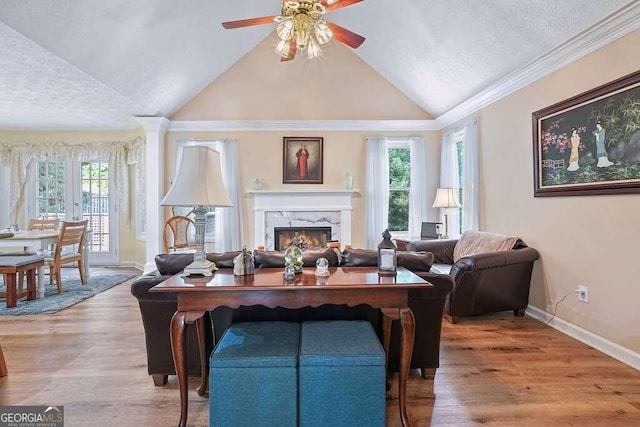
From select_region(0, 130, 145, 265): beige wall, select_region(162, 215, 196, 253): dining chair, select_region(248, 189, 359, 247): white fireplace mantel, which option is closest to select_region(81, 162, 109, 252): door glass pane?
select_region(0, 130, 145, 265): beige wall

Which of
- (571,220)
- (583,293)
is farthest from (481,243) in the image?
(583,293)

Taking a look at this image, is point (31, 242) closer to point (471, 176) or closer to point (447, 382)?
point (447, 382)

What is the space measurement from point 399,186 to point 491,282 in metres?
3.05

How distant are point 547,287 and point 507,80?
2.28 meters

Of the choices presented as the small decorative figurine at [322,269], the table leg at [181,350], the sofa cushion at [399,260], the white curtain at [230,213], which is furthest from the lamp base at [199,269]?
the white curtain at [230,213]

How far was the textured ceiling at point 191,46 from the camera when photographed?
313 centimetres

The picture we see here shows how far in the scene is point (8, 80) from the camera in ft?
13.7

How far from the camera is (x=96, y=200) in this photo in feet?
21.9

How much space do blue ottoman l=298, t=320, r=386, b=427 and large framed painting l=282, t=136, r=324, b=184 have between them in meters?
4.55

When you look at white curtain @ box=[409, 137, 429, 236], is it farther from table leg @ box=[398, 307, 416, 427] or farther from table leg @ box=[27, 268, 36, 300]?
table leg @ box=[27, 268, 36, 300]

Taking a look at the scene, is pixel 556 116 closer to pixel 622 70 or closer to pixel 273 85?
pixel 622 70

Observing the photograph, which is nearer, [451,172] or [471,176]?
[471,176]

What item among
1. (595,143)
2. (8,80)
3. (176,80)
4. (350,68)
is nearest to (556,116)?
(595,143)

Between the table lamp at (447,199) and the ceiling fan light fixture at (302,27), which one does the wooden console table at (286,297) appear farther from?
the table lamp at (447,199)
